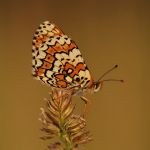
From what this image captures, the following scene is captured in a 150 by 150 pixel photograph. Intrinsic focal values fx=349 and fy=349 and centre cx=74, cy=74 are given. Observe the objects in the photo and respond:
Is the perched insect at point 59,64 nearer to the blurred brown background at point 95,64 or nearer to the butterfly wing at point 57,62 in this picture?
the butterfly wing at point 57,62

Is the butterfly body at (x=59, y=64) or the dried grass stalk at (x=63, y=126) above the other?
the butterfly body at (x=59, y=64)

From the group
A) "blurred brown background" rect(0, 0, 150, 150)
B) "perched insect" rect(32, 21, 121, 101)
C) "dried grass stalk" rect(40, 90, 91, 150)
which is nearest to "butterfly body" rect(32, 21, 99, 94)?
"perched insect" rect(32, 21, 121, 101)

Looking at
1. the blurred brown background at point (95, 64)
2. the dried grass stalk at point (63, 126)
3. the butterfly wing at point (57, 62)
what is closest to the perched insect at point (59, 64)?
the butterfly wing at point (57, 62)

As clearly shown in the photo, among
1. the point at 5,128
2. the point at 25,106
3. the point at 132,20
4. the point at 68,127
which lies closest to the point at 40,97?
the point at 25,106

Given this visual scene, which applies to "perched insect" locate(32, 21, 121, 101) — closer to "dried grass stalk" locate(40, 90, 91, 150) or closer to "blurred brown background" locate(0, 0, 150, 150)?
"dried grass stalk" locate(40, 90, 91, 150)

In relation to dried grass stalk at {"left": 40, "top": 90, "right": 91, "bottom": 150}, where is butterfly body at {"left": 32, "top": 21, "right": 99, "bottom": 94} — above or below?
above

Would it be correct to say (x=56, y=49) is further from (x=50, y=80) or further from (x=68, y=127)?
(x=68, y=127)
